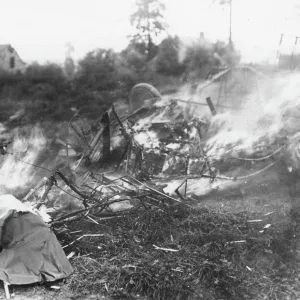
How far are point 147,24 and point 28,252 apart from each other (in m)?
10.7

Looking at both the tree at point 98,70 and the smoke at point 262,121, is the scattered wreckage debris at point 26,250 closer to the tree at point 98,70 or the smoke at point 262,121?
the smoke at point 262,121

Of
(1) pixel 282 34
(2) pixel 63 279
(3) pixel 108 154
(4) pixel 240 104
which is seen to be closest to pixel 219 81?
(4) pixel 240 104

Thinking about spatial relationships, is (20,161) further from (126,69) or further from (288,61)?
(288,61)

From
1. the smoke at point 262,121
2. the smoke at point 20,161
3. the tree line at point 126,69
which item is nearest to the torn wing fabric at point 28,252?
the smoke at point 262,121

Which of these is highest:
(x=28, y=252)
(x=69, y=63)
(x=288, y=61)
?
(x=288, y=61)

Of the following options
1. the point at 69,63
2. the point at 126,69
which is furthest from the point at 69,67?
the point at 126,69

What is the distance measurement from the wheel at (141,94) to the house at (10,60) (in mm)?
5872

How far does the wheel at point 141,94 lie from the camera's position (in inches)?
506

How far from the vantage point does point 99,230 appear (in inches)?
263

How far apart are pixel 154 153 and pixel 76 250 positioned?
4.11 m

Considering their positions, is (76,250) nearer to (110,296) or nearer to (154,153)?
(110,296)

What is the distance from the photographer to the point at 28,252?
18.1 feet

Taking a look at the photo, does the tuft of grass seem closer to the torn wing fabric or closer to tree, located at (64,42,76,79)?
the torn wing fabric

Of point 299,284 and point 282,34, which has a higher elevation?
point 282,34
